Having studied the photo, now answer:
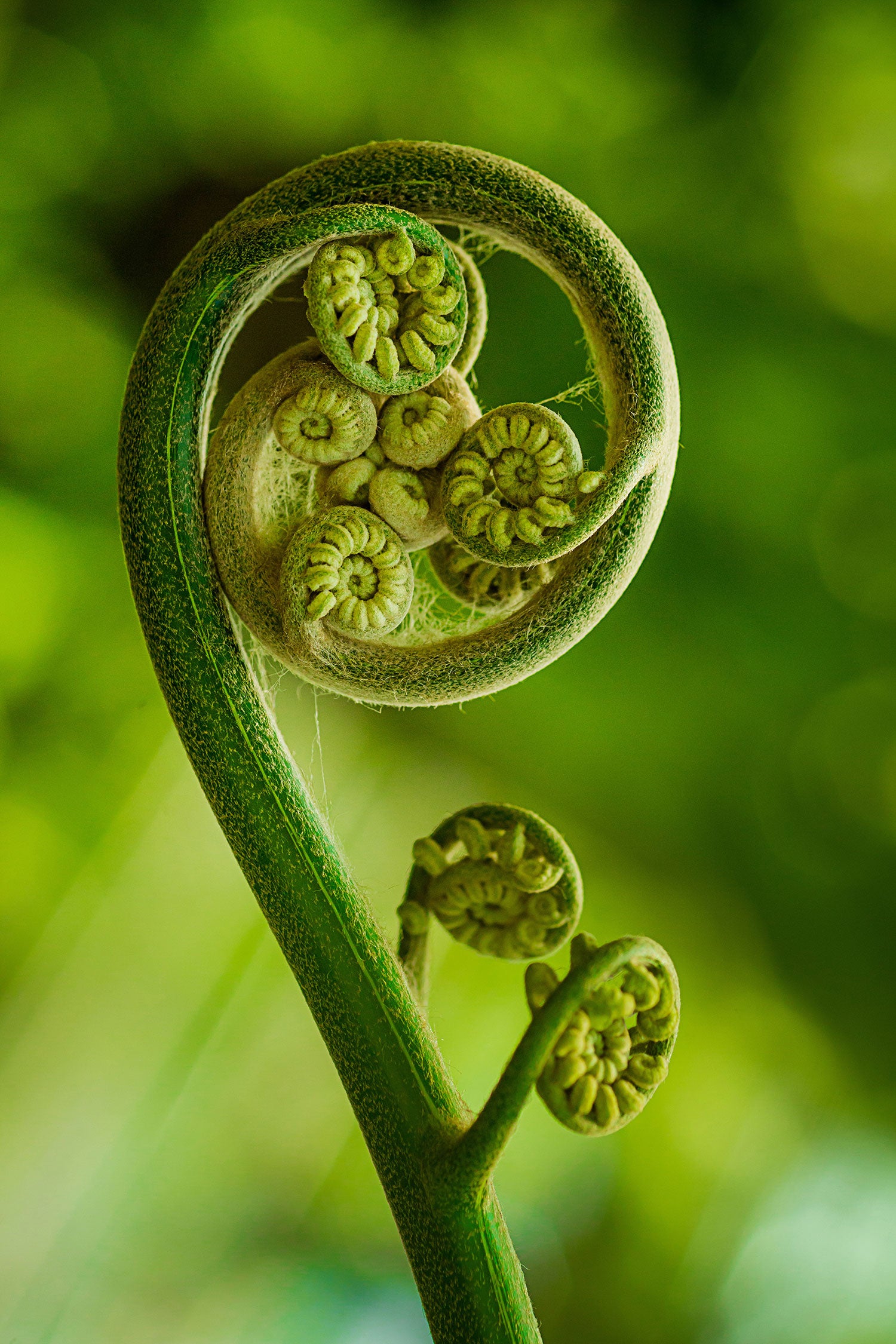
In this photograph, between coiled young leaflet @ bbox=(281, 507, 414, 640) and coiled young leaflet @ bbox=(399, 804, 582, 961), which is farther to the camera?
coiled young leaflet @ bbox=(399, 804, 582, 961)

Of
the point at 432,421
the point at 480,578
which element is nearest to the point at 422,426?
the point at 432,421

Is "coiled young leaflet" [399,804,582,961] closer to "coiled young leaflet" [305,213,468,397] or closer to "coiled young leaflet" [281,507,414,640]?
"coiled young leaflet" [281,507,414,640]

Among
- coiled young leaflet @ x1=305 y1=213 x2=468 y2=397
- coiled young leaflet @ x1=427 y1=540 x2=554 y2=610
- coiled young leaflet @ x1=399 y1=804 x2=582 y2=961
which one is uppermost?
coiled young leaflet @ x1=305 y1=213 x2=468 y2=397

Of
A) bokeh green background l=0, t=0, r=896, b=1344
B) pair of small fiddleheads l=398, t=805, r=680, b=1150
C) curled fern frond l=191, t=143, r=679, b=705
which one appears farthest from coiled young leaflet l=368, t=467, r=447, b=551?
bokeh green background l=0, t=0, r=896, b=1344

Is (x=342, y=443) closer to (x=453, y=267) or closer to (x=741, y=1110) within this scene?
(x=453, y=267)

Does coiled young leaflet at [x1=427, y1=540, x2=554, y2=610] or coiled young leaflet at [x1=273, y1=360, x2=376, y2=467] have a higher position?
coiled young leaflet at [x1=427, y1=540, x2=554, y2=610]

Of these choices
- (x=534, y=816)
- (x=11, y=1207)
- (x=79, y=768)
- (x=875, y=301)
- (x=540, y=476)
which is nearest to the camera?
(x=540, y=476)

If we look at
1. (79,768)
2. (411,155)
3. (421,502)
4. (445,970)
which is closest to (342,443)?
(421,502)
